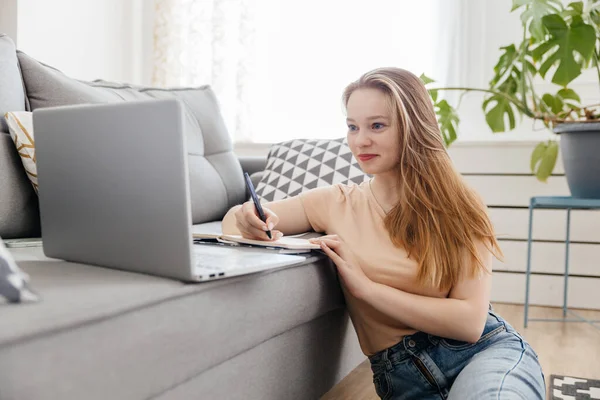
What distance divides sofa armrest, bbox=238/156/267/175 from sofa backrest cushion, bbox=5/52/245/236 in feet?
0.41

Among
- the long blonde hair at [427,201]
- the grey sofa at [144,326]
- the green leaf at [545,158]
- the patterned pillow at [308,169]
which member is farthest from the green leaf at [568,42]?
the grey sofa at [144,326]

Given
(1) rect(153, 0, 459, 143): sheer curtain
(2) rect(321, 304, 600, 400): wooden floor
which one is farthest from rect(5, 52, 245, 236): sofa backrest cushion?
(1) rect(153, 0, 459, 143): sheer curtain

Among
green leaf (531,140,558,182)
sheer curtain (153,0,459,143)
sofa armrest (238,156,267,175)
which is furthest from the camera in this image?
sheer curtain (153,0,459,143)

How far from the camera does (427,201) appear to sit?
1.12 m

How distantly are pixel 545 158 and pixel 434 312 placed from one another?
1485 millimetres

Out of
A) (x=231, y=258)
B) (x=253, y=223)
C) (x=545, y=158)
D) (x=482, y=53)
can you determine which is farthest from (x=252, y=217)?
(x=482, y=53)

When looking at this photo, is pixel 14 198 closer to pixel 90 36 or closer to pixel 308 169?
pixel 308 169

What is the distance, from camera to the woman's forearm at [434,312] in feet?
3.46

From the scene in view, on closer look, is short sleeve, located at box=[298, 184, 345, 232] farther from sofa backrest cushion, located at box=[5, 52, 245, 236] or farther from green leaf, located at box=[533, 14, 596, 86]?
green leaf, located at box=[533, 14, 596, 86]

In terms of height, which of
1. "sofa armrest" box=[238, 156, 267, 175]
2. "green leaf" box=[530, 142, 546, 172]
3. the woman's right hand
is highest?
"green leaf" box=[530, 142, 546, 172]

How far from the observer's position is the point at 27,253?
103 cm

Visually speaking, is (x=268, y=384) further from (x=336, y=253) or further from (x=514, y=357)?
(x=514, y=357)

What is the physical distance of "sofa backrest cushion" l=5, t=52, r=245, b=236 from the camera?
1420mm

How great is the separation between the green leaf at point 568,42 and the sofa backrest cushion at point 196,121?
3.68 feet
